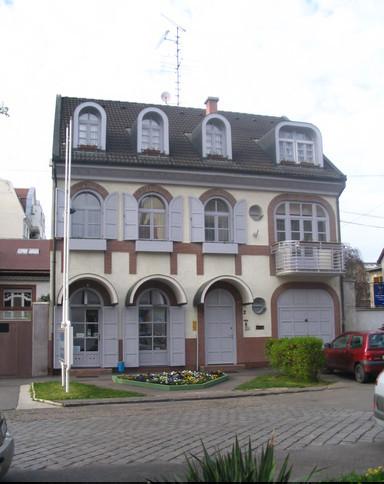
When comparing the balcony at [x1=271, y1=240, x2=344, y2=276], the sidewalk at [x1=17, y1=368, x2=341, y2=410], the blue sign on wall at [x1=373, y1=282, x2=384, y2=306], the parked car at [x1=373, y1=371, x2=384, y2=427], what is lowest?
the sidewalk at [x1=17, y1=368, x2=341, y2=410]

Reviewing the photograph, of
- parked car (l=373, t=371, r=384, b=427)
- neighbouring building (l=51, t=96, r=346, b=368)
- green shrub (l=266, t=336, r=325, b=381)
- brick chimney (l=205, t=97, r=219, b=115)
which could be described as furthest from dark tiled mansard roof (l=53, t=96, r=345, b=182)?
parked car (l=373, t=371, r=384, b=427)

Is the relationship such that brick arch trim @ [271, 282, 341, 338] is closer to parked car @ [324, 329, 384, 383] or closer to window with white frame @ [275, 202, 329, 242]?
window with white frame @ [275, 202, 329, 242]

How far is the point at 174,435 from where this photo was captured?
9781 mm

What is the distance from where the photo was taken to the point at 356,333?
63.1ft

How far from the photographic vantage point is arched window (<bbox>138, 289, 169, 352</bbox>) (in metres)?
22.4

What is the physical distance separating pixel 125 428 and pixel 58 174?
1308 centimetres

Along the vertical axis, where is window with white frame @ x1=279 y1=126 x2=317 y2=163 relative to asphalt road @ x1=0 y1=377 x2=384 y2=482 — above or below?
above

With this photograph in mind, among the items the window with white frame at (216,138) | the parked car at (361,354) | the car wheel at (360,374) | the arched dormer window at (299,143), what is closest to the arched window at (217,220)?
the window with white frame at (216,138)

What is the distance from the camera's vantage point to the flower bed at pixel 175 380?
55.7 feet

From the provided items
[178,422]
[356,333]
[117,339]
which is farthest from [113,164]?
[178,422]

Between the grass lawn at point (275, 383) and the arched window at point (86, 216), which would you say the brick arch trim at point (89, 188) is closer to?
the arched window at point (86, 216)

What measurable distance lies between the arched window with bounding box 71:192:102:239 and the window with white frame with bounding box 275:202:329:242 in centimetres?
733

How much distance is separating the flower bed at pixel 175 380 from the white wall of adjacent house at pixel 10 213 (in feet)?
97.0

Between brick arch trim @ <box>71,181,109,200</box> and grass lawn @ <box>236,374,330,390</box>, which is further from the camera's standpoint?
brick arch trim @ <box>71,181,109,200</box>
